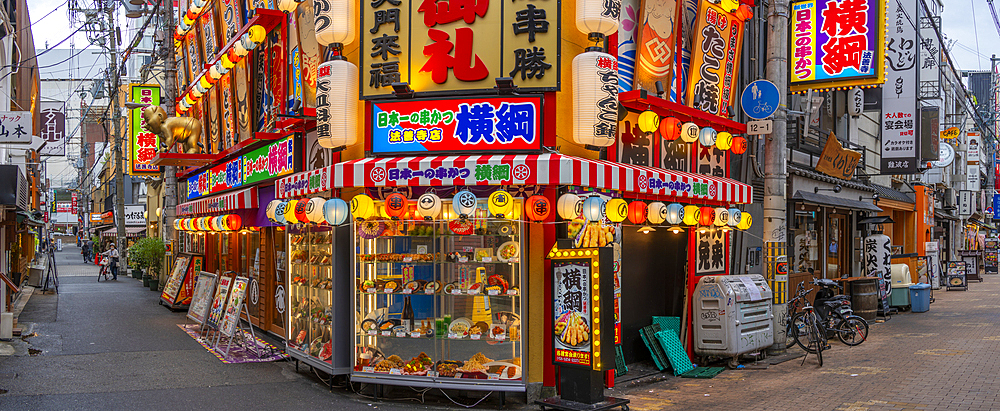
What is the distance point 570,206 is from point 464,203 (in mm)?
1373

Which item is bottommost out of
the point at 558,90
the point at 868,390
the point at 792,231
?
the point at 868,390

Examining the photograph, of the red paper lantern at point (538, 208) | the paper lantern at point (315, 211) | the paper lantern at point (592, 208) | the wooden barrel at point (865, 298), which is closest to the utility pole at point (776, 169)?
the paper lantern at point (592, 208)

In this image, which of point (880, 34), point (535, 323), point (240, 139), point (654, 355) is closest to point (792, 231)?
point (880, 34)

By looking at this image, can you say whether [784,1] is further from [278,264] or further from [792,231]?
[278,264]

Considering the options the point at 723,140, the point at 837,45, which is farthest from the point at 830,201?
the point at 723,140

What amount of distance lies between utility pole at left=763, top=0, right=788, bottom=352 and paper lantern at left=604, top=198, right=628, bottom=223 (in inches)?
171

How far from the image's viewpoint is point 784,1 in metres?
13.4

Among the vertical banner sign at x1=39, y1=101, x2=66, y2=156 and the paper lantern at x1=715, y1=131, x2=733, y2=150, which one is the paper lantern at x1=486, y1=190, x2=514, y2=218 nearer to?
the paper lantern at x1=715, y1=131, x2=733, y2=150

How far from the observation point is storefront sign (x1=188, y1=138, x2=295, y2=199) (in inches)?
534

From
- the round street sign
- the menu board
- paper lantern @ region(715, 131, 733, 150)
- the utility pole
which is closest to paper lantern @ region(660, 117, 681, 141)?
paper lantern @ region(715, 131, 733, 150)

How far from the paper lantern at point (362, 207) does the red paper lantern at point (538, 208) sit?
2.26 m

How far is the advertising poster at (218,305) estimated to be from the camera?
13.9 meters

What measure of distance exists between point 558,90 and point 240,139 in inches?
392

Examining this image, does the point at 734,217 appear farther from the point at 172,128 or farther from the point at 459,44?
the point at 172,128
